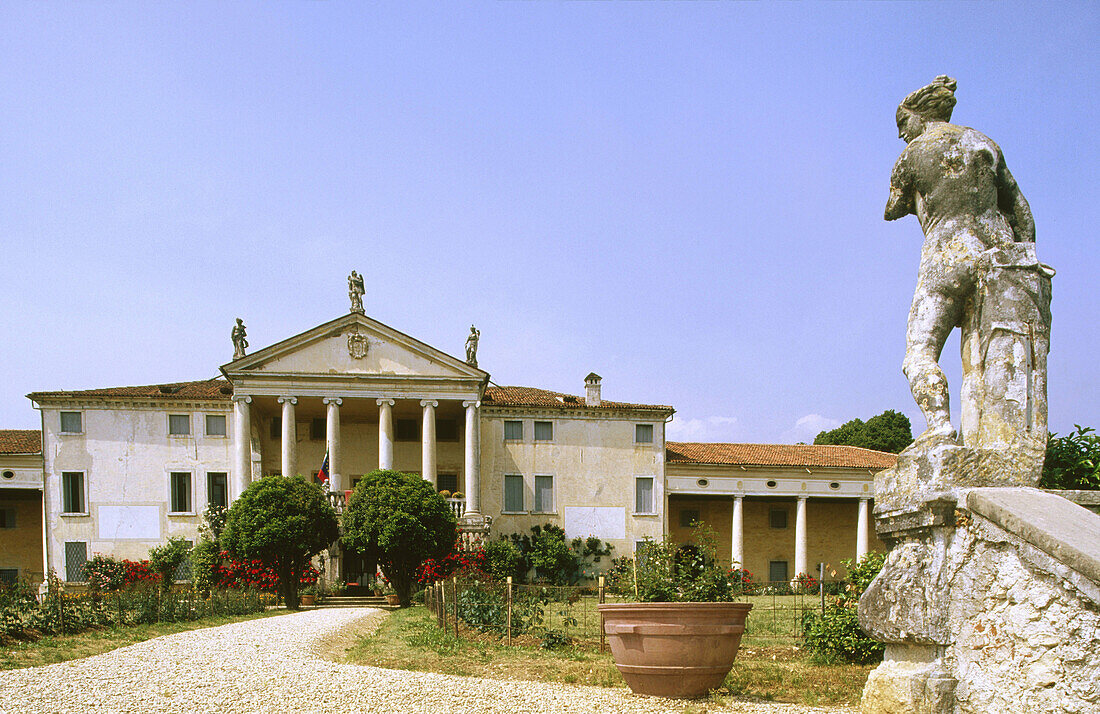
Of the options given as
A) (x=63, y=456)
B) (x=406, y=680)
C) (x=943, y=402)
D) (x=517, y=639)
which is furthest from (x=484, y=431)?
(x=943, y=402)

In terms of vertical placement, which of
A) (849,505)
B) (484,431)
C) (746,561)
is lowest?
(746,561)

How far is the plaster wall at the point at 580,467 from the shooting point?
40.5 meters

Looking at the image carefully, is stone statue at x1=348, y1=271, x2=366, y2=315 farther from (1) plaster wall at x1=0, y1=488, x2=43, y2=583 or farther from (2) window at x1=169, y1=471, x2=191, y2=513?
(1) plaster wall at x1=0, y1=488, x2=43, y2=583

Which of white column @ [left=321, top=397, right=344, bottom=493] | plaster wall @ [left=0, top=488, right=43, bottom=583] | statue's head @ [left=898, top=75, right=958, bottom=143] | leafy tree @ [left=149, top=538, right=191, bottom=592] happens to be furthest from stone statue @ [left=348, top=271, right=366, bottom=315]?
statue's head @ [left=898, top=75, right=958, bottom=143]

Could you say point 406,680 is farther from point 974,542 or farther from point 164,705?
point 974,542

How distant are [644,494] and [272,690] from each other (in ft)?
109

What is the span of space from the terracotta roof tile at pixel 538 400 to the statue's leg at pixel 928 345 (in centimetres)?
3580

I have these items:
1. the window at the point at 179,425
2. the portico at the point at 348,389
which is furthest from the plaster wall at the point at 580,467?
the window at the point at 179,425

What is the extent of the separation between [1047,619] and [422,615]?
18.4 m

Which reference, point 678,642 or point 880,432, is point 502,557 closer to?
point 678,642

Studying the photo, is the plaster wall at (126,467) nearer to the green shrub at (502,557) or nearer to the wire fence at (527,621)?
the green shrub at (502,557)

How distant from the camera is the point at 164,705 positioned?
8406mm

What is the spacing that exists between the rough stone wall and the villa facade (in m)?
31.8

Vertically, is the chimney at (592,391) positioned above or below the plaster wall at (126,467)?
above
